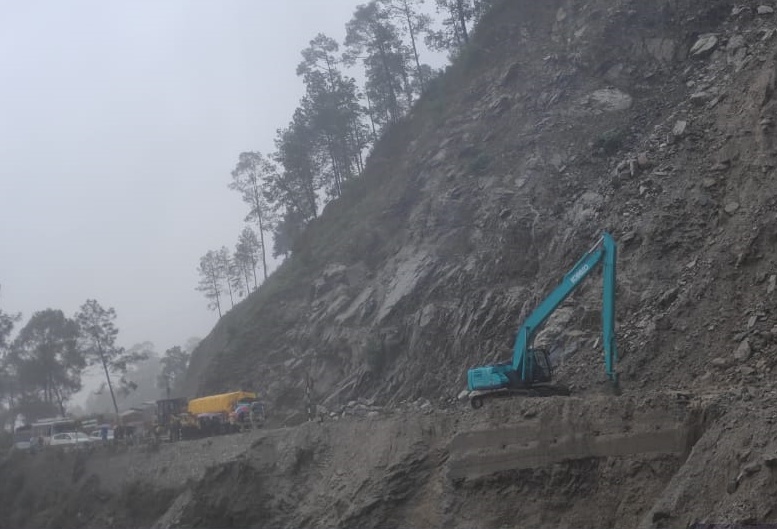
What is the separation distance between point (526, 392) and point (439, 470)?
2.66m

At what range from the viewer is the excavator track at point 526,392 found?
18047 mm

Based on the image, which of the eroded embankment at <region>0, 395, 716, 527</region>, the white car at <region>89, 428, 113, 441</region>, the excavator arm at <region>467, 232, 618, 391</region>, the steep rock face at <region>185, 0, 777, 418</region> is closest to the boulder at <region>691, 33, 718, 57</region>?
the steep rock face at <region>185, 0, 777, 418</region>

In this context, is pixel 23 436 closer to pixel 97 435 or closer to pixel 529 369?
pixel 97 435

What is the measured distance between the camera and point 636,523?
44.2 ft

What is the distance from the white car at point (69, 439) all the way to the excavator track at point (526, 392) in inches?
1028

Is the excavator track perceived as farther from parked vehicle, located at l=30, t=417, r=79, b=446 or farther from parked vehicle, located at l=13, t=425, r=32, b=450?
parked vehicle, located at l=30, t=417, r=79, b=446

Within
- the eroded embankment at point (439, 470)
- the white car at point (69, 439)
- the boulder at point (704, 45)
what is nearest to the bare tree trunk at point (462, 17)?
the boulder at point (704, 45)

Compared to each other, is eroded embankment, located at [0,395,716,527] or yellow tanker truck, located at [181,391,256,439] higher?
yellow tanker truck, located at [181,391,256,439]

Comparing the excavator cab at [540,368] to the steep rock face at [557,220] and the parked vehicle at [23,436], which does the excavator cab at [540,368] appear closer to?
Result: the steep rock face at [557,220]

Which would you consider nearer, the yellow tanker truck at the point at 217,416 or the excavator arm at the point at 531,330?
the excavator arm at the point at 531,330

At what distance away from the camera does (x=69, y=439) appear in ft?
133

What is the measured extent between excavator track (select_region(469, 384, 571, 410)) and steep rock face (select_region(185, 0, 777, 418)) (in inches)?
51.6

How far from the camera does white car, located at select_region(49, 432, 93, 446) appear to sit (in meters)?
38.7

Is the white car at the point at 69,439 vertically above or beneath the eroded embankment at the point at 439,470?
above
